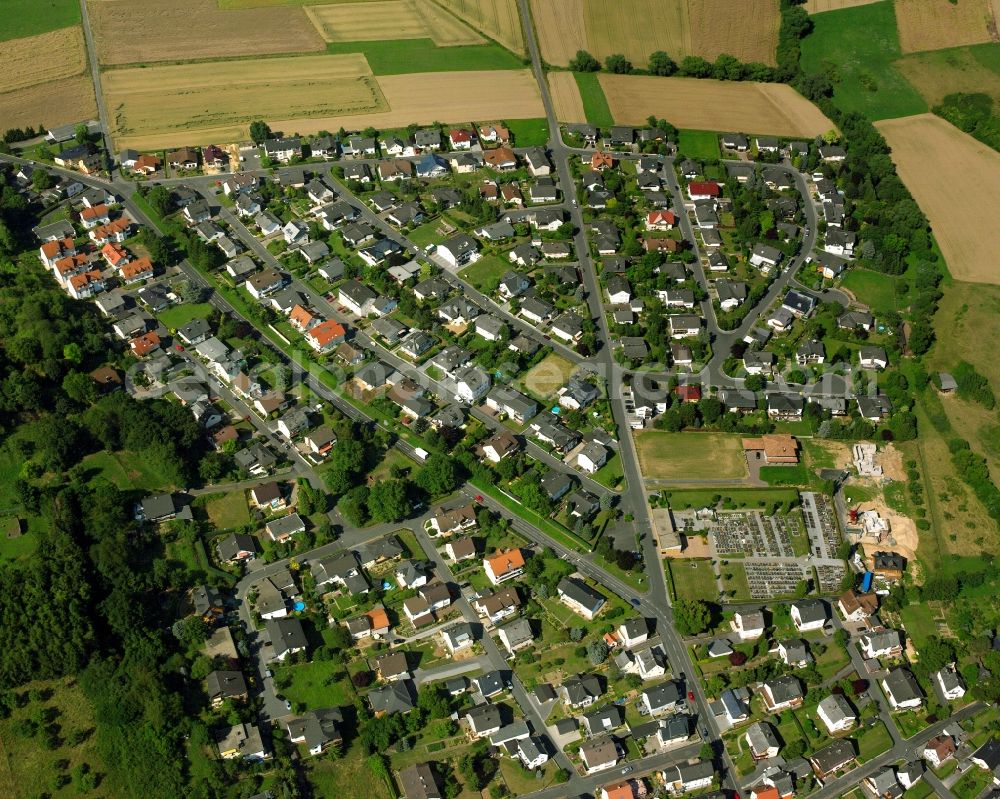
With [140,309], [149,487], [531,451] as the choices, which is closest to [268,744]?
[149,487]

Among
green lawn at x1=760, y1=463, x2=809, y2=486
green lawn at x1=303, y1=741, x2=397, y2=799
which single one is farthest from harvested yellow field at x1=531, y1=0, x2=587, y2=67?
green lawn at x1=303, y1=741, x2=397, y2=799

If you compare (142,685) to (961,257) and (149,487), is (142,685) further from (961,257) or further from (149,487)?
(961,257)

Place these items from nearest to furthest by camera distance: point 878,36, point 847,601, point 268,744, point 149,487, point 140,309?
point 268,744 < point 847,601 < point 149,487 < point 140,309 < point 878,36

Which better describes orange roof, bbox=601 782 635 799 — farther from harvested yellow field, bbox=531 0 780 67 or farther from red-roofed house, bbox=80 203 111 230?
harvested yellow field, bbox=531 0 780 67

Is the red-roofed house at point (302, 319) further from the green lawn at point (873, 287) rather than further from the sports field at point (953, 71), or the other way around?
the sports field at point (953, 71)

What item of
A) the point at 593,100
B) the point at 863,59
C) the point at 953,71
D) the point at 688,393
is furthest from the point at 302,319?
the point at 953,71

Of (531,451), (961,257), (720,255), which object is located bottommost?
(531,451)

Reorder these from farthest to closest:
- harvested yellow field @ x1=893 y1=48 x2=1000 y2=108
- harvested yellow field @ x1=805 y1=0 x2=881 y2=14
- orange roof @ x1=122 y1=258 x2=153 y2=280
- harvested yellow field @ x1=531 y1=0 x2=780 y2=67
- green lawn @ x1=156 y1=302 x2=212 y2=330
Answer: harvested yellow field @ x1=805 y1=0 x2=881 y2=14 → harvested yellow field @ x1=531 y1=0 x2=780 y2=67 → harvested yellow field @ x1=893 y1=48 x2=1000 y2=108 → orange roof @ x1=122 y1=258 x2=153 y2=280 → green lawn @ x1=156 y1=302 x2=212 y2=330

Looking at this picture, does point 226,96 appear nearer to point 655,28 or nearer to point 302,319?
point 302,319
